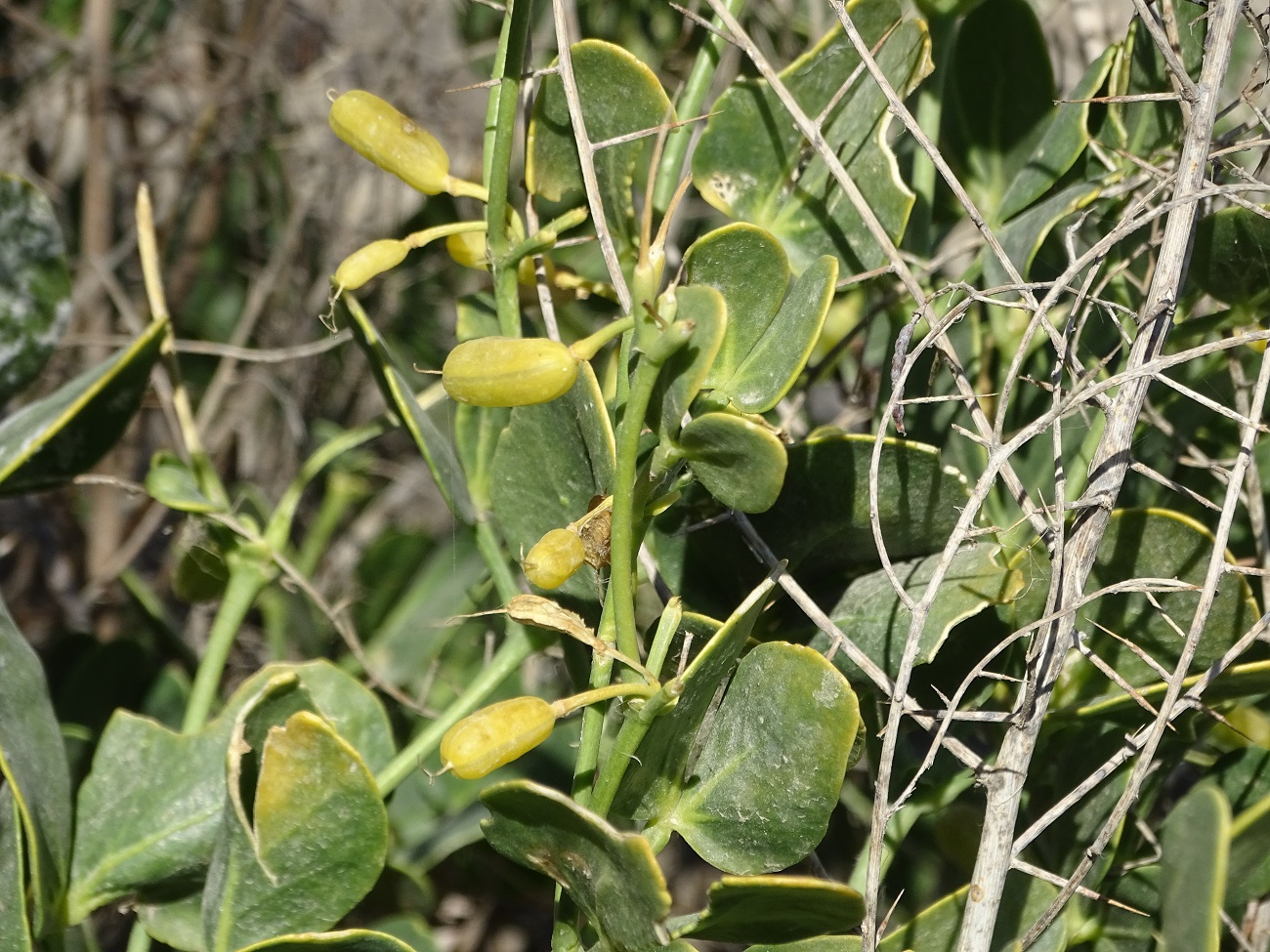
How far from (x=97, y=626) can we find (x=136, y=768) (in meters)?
0.62

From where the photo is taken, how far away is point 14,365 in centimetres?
75

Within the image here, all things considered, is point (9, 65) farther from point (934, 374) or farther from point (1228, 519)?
point (1228, 519)

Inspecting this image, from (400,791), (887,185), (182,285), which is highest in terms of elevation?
(887,185)

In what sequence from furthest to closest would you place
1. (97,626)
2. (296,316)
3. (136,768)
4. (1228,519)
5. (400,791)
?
(296,316) < (97,626) < (400,791) < (136,768) < (1228,519)

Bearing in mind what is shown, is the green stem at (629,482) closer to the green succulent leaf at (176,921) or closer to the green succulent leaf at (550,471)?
the green succulent leaf at (550,471)

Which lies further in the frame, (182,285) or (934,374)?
(182,285)

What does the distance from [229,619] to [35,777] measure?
0.18m

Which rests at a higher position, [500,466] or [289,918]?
[500,466]

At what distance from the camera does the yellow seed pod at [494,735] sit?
0.45 m

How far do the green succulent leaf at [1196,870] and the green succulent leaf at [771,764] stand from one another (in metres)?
0.13

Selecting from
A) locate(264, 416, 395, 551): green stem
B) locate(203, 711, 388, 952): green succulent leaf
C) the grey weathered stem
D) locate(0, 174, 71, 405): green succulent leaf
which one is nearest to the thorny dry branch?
the grey weathered stem

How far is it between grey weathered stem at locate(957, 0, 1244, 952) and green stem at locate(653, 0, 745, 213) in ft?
0.77

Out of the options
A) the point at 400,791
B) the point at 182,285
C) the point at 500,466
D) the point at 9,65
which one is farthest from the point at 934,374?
the point at 9,65

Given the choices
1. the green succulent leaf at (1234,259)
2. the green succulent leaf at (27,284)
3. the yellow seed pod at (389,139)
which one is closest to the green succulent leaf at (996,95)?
the green succulent leaf at (1234,259)
